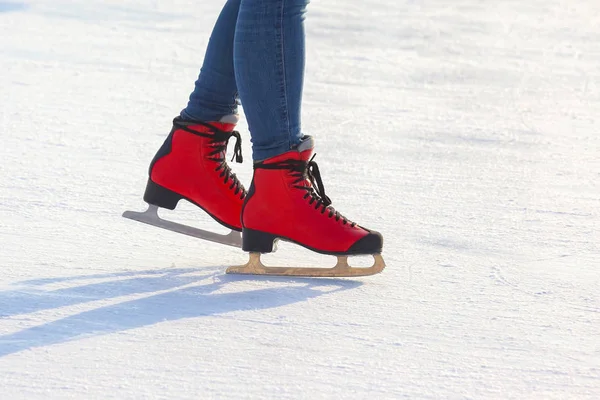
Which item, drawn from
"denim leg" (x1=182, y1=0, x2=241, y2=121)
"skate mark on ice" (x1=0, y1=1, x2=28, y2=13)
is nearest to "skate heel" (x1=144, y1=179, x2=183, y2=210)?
"denim leg" (x1=182, y1=0, x2=241, y2=121)

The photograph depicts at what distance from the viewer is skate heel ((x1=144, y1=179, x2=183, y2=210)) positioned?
1968 millimetres

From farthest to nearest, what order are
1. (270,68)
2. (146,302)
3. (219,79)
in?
(219,79), (270,68), (146,302)

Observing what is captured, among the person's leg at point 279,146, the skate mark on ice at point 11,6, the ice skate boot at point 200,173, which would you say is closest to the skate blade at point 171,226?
the ice skate boot at point 200,173

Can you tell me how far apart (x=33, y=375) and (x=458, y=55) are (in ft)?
13.4

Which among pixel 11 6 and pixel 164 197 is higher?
pixel 11 6

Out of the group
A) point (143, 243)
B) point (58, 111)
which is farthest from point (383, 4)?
point (143, 243)

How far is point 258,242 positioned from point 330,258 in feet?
0.60

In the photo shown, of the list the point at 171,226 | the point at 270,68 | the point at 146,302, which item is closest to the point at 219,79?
the point at 270,68

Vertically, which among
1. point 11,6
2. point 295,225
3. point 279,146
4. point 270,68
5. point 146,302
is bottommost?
point 146,302

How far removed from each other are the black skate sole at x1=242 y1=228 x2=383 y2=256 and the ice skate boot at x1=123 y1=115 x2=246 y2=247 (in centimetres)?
10

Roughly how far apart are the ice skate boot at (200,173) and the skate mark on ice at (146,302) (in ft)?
0.52

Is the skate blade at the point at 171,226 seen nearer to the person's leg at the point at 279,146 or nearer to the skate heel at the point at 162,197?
the skate heel at the point at 162,197

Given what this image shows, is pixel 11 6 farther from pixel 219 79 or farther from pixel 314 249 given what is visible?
pixel 314 249

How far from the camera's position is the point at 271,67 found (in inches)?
70.7
